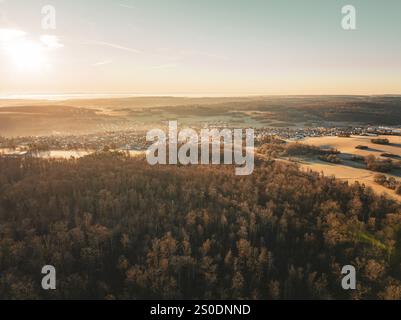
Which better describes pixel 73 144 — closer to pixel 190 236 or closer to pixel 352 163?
pixel 190 236

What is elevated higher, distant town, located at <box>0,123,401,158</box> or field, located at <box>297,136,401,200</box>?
distant town, located at <box>0,123,401,158</box>

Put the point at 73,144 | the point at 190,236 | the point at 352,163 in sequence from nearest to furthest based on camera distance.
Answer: the point at 190,236
the point at 352,163
the point at 73,144

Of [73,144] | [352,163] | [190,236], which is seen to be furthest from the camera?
[73,144]

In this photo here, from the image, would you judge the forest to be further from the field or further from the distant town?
Result: the distant town

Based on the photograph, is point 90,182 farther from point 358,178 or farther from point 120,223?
point 358,178

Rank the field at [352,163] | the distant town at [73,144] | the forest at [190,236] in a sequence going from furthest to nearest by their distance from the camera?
the distant town at [73,144]
the field at [352,163]
the forest at [190,236]

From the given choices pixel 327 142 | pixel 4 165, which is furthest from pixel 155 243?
pixel 327 142

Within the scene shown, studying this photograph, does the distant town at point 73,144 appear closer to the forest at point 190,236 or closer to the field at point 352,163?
the field at point 352,163

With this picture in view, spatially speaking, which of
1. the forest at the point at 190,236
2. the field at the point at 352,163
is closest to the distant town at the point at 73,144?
the field at the point at 352,163

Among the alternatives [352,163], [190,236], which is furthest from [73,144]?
[352,163]

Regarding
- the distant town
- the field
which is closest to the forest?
the field
